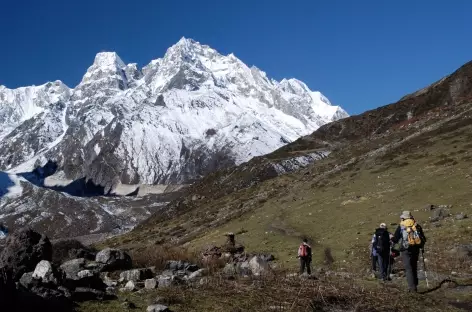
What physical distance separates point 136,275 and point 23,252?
4.29 m

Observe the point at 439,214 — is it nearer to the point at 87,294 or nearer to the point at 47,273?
the point at 87,294

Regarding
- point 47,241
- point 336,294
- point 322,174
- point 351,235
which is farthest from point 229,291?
point 322,174

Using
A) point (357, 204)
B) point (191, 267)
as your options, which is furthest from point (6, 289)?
point (357, 204)

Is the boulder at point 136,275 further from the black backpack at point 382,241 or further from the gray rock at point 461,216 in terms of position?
the gray rock at point 461,216

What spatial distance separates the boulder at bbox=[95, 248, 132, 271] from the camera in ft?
70.1

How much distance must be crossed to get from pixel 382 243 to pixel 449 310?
9664 mm

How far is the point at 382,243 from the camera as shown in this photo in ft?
83.1

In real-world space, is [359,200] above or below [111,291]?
above

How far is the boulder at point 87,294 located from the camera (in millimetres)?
14398

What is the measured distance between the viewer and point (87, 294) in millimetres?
14578

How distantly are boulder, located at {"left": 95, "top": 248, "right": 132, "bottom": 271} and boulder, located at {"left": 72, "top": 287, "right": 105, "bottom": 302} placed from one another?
647 centimetres

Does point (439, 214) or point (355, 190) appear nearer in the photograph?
point (439, 214)

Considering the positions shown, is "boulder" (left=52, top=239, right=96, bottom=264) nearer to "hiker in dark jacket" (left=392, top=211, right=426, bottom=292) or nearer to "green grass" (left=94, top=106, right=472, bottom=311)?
"green grass" (left=94, top=106, right=472, bottom=311)

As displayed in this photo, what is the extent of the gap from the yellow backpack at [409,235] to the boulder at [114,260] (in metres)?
10.9
